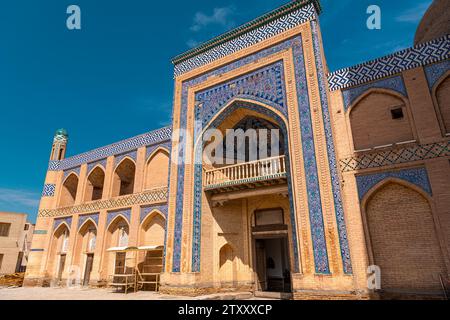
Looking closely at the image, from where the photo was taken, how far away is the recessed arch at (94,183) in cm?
1405

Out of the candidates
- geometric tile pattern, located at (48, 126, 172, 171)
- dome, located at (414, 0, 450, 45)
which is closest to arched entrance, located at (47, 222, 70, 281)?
geometric tile pattern, located at (48, 126, 172, 171)

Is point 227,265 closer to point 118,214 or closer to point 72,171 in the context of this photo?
point 118,214

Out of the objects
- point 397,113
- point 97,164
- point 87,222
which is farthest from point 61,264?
point 397,113

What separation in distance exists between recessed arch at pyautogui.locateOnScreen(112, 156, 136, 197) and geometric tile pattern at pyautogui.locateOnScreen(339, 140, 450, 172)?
Answer: 28.5 feet

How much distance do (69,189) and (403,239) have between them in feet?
48.0

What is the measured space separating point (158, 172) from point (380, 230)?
7974 mm

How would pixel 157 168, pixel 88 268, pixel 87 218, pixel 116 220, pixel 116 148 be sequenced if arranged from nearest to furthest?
pixel 157 168 → pixel 116 220 → pixel 88 268 → pixel 87 218 → pixel 116 148

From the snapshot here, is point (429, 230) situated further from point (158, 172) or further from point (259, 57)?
point (158, 172)

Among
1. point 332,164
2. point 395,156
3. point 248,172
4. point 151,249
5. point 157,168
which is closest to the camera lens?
point 395,156

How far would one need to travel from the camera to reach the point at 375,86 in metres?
7.61

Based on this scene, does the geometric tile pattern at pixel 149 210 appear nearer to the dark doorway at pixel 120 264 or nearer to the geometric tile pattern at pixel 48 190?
the dark doorway at pixel 120 264

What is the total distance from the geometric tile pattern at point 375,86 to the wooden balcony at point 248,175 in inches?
87.6
